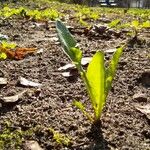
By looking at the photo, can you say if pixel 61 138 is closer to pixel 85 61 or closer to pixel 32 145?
pixel 32 145

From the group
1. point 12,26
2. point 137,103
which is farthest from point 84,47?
point 12,26

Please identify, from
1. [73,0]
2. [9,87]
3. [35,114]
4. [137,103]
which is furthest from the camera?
[73,0]

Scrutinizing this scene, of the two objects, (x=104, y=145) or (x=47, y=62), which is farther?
(x=47, y=62)

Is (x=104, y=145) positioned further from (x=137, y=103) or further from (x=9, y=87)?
(x=9, y=87)

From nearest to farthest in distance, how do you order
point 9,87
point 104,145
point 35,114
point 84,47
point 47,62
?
1. point 104,145
2. point 35,114
3. point 9,87
4. point 47,62
5. point 84,47

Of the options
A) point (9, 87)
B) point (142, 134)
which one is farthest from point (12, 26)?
point (142, 134)

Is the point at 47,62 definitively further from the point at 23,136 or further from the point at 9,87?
the point at 23,136
